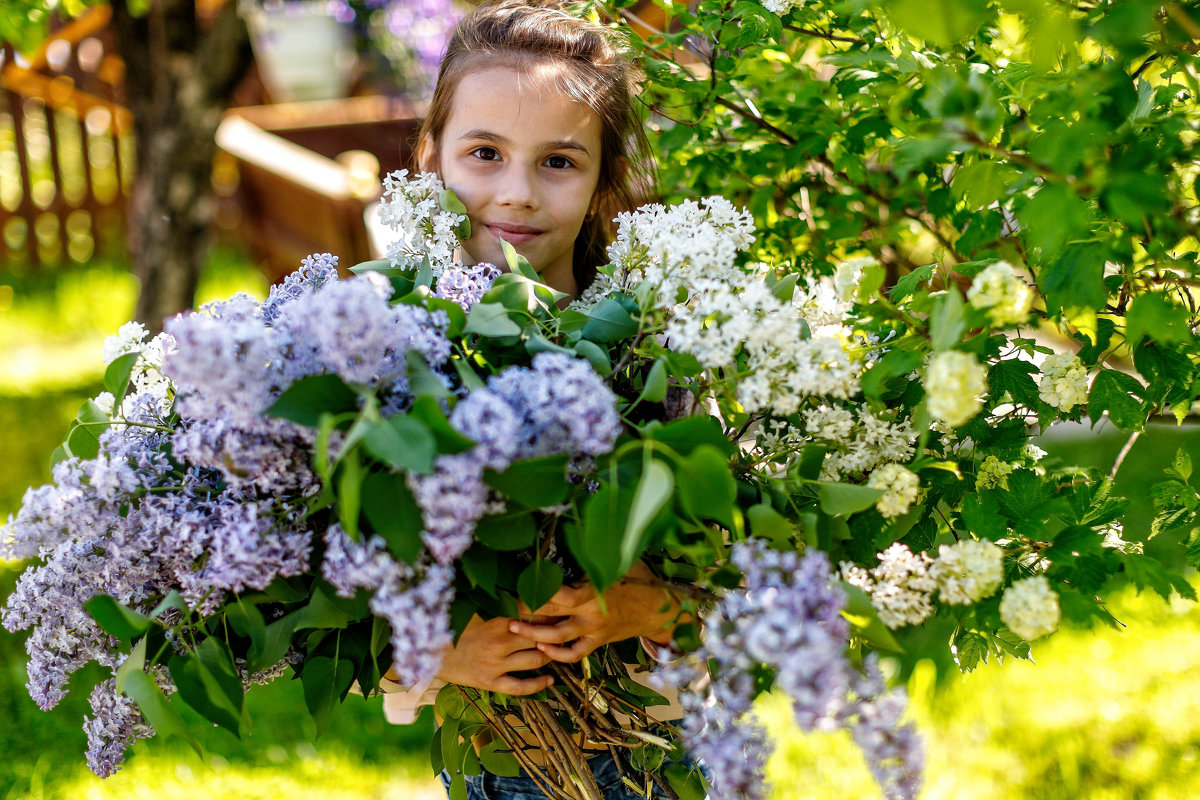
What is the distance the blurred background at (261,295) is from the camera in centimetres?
251

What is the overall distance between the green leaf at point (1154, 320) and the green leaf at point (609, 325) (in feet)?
1.69

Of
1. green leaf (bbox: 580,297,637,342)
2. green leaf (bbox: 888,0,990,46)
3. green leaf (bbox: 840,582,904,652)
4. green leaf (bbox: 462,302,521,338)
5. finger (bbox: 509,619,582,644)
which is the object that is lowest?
finger (bbox: 509,619,582,644)

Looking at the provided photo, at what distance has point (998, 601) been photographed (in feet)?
3.22

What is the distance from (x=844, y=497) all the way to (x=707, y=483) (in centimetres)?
20

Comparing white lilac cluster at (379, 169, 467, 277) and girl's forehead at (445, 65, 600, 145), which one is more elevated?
girl's forehead at (445, 65, 600, 145)

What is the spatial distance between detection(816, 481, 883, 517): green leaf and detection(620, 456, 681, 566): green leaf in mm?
188

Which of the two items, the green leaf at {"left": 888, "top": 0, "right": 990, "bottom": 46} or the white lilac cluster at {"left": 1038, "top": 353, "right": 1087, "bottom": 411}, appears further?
the white lilac cluster at {"left": 1038, "top": 353, "right": 1087, "bottom": 411}

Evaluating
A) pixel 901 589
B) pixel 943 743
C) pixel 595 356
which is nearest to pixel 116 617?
pixel 595 356

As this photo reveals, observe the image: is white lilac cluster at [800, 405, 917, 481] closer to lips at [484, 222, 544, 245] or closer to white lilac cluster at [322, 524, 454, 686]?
white lilac cluster at [322, 524, 454, 686]

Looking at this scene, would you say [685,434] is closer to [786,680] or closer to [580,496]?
[580,496]

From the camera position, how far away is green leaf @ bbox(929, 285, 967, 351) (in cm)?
89

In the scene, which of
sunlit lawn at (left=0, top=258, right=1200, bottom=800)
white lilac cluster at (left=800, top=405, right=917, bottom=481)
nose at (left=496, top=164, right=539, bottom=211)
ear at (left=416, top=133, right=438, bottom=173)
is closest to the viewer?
white lilac cluster at (left=800, top=405, right=917, bottom=481)

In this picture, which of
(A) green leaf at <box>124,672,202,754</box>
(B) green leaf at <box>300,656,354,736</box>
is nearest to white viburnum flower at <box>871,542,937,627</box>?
(B) green leaf at <box>300,656,354,736</box>

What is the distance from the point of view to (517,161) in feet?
5.10
